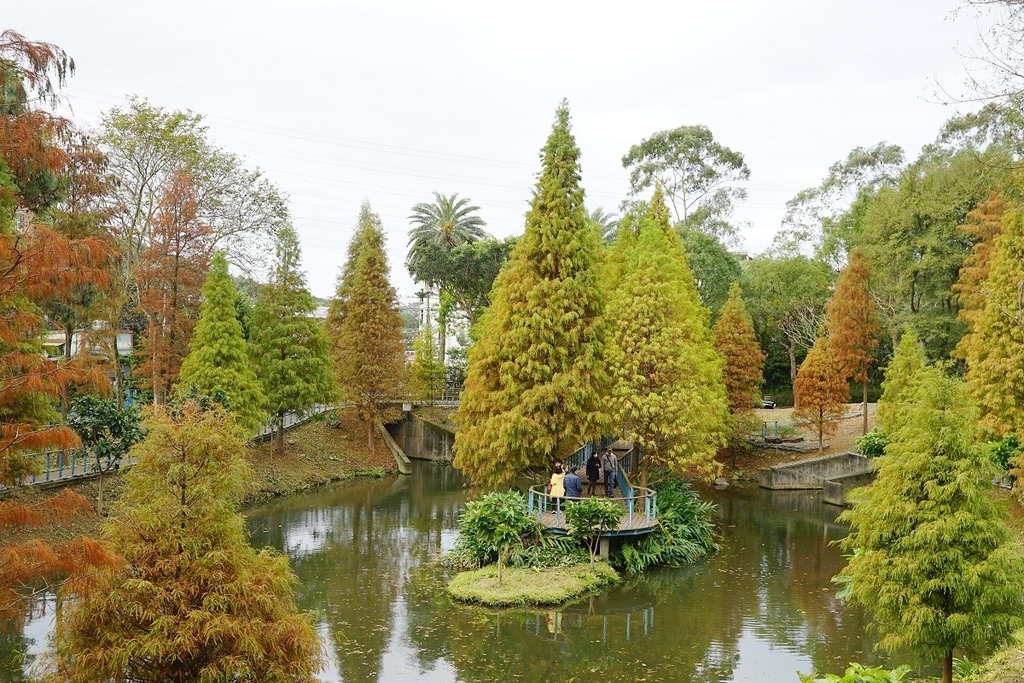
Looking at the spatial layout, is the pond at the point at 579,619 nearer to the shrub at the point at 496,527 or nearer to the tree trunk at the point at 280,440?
the shrub at the point at 496,527

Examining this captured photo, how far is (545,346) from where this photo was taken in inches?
890

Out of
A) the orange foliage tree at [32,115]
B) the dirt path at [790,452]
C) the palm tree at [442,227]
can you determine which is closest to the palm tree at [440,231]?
the palm tree at [442,227]

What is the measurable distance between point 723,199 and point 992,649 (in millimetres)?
44568

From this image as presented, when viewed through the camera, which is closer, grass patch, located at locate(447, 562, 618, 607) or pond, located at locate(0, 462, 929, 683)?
pond, located at locate(0, 462, 929, 683)

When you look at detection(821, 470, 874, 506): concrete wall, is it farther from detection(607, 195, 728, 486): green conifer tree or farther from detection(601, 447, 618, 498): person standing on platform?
detection(601, 447, 618, 498): person standing on platform

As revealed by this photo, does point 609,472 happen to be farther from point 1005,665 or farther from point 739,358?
point 739,358

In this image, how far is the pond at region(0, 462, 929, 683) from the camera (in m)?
15.0

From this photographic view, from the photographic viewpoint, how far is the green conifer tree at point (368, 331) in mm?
39344

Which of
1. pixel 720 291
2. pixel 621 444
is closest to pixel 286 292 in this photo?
pixel 621 444

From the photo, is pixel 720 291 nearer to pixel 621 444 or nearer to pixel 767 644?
pixel 621 444

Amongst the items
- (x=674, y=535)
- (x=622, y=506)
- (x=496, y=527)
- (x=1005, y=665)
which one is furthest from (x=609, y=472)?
(x=1005, y=665)

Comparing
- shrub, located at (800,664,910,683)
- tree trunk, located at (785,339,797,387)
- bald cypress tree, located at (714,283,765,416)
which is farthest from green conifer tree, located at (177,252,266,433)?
tree trunk, located at (785,339,797,387)

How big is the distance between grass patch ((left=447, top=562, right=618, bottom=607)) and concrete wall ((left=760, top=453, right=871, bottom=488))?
16.9 meters

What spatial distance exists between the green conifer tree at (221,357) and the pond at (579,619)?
5499mm
